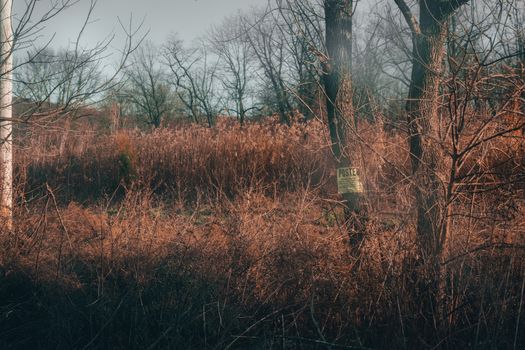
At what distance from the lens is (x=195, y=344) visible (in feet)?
13.3

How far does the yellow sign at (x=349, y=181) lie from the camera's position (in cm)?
488

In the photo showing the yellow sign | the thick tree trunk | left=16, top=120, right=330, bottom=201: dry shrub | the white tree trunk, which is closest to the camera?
the yellow sign

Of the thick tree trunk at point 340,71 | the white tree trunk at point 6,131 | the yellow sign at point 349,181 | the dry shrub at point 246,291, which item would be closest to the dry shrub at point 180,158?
the white tree trunk at point 6,131

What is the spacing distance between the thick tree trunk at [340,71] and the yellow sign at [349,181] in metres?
0.08

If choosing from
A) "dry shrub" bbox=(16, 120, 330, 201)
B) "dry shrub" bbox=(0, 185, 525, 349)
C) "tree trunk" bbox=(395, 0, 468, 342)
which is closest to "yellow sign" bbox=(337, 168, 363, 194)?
"dry shrub" bbox=(0, 185, 525, 349)

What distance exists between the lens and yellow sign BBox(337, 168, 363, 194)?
4879 mm

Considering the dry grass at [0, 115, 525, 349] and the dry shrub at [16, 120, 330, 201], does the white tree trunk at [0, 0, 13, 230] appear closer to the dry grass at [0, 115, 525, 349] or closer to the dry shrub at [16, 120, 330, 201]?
the dry grass at [0, 115, 525, 349]

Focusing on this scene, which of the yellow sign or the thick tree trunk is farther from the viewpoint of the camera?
the thick tree trunk

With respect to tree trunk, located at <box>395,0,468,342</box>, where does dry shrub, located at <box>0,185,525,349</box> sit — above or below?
below

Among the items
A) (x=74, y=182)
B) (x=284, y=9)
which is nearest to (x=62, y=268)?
(x=284, y=9)

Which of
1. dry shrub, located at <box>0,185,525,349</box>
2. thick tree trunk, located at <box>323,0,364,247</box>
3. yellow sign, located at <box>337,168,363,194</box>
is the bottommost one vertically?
dry shrub, located at <box>0,185,525,349</box>

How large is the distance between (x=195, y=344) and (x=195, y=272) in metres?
0.66

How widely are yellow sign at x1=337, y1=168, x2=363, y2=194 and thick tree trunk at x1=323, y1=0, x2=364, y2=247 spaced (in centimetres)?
8

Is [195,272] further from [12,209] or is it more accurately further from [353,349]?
[12,209]
